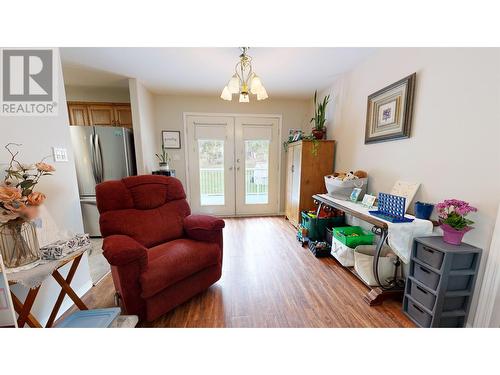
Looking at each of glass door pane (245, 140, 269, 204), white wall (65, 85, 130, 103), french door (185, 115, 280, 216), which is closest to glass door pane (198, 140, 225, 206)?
french door (185, 115, 280, 216)

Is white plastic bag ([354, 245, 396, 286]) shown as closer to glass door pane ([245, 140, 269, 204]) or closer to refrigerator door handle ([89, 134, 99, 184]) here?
glass door pane ([245, 140, 269, 204])

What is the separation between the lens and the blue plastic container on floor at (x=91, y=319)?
1.02 metres

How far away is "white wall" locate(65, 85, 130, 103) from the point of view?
110 inches

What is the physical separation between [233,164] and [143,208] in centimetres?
206

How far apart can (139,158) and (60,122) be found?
1441mm

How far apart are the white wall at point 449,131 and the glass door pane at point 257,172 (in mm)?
1929

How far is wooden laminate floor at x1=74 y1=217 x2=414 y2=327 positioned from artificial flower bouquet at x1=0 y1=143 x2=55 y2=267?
75 centimetres

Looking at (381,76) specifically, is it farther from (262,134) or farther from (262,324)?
(262,324)

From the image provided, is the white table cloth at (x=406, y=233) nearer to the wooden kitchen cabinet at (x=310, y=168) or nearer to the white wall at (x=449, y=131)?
the white wall at (x=449, y=131)

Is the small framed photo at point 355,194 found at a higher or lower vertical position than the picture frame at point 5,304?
higher

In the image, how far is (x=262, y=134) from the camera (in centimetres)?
343

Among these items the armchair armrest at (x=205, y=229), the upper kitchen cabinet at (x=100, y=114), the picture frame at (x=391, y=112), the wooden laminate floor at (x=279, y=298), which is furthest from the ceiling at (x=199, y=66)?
the wooden laminate floor at (x=279, y=298)

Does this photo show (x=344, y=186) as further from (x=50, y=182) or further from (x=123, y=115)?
(x=123, y=115)
